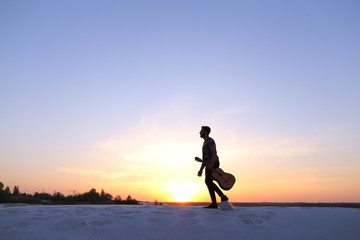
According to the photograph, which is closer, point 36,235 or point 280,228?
point 36,235

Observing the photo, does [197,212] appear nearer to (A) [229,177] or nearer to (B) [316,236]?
(A) [229,177]

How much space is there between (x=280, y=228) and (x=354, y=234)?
1.24m

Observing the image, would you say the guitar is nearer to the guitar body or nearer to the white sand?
the guitar body

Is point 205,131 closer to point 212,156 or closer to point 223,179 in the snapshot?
point 212,156

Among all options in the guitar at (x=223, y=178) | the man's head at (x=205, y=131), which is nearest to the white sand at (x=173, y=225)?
the guitar at (x=223, y=178)

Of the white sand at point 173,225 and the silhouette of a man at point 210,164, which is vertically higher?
the silhouette of a man at point 210,164

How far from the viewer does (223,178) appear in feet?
24.3

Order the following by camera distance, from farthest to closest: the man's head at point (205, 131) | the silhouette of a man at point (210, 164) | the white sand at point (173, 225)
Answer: the man's head at point (205, 131), the silhouette of a man at point (210, 164), the white sand at point (173, 225)

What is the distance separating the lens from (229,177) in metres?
7.47

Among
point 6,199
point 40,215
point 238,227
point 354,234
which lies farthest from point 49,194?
point 354,234

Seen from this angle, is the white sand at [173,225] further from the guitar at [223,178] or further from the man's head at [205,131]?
the man's head at [205,131]

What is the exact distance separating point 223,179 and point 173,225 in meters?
2.37

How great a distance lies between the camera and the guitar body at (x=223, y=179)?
7352 millimetres

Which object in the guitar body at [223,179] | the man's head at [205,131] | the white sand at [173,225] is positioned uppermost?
the man's head at [205,131]
